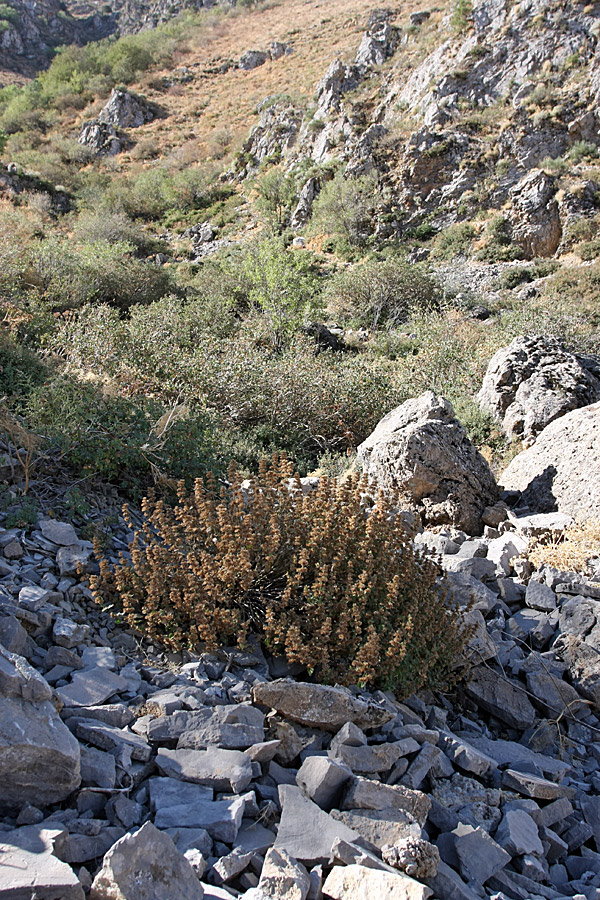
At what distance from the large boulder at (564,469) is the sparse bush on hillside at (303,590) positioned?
245cm

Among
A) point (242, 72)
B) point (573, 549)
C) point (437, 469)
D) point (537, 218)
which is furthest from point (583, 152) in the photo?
point (242, 72)

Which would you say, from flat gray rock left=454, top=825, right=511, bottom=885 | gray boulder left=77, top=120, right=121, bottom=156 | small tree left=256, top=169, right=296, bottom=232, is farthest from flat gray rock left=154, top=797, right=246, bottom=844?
gray boulder left=77, top=120, right=121, bottom=156

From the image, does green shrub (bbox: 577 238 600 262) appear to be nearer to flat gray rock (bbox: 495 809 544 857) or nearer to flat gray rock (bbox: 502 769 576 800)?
flat gray rock (bbox: 502 769 576 800)

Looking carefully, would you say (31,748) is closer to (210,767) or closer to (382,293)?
(210,767)

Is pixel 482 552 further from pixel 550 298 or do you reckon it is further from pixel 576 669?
pixel 550 298

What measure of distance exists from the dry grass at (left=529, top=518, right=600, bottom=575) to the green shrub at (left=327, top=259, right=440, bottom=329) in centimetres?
1168

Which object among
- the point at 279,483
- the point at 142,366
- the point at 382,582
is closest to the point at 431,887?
the point at 382,582

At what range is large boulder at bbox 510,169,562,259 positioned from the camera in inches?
797

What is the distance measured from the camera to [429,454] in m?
5.50

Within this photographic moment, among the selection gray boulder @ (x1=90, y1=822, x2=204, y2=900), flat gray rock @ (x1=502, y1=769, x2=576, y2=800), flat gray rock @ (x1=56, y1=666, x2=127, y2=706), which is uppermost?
gray boulder @ (x1=90, y1=822, x2=204, y2=900)

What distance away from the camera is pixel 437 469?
5.50m

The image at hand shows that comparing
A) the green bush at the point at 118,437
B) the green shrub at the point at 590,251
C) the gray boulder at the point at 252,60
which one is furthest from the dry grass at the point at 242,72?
the green bush at the point at 118,437

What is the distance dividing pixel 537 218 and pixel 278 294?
37.7 feet

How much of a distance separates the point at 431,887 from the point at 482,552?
2796mm
